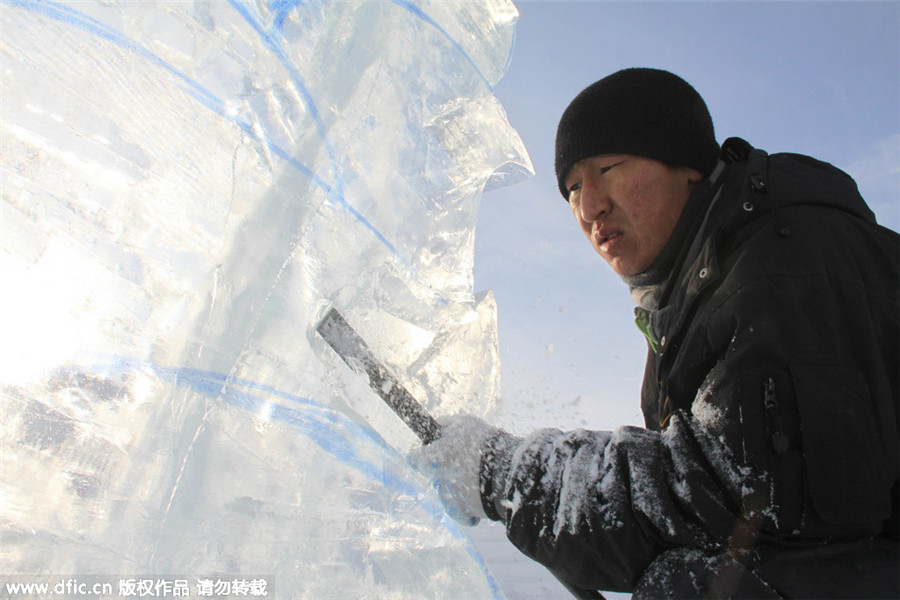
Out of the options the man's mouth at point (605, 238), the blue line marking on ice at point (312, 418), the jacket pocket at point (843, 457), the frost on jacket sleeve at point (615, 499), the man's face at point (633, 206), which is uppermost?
the man's face at point (633, 206)

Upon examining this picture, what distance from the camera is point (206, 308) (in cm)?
144

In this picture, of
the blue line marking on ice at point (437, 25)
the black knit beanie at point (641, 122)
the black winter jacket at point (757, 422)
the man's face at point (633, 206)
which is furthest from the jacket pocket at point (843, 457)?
the blue line marking on ice at point (437, 25)

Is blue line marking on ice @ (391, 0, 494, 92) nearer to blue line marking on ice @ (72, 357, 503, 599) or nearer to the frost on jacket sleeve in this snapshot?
blue line marking on ice @ (72, 357, 503, 599)

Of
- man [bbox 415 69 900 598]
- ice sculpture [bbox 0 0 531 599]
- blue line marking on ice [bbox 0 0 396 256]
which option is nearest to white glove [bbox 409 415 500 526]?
man [bbox 415 69 900 598]

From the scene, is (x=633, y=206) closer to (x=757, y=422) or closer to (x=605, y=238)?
(x=605, y=238)

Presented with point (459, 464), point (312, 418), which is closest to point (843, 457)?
point (459, 464)

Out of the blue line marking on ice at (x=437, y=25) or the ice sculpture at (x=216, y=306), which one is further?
the blue line marking on ice at (x=437, y=25)

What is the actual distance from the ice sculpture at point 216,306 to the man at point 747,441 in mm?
520

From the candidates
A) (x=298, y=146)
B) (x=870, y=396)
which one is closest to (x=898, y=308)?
(x=870, y=396)

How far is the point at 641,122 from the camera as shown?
130 cm

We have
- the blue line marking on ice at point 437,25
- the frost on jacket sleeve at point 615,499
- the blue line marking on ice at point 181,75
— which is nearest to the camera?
the frost on jacket sleeve at point 615,499

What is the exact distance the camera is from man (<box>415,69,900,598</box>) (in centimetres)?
73

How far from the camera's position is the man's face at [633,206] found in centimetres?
122

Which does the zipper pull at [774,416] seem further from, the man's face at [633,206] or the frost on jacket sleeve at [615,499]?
the man's face at [633,206]
